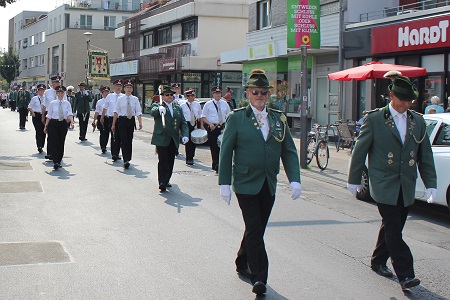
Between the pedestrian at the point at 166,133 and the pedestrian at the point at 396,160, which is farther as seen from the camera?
the pedestrian at the point at 166,133

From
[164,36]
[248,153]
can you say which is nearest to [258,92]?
[248,153]

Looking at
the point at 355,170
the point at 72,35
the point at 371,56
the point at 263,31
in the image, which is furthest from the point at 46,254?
the point at 72,35

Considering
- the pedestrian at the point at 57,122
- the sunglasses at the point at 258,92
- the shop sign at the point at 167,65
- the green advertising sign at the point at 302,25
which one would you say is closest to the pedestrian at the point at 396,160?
the sunglasses at the point at 258,92

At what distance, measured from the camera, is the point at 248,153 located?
5926 millimetres

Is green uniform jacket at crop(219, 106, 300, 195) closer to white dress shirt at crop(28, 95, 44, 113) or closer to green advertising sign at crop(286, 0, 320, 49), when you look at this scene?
green advertising sign at crop(286, 0, 320, 49)

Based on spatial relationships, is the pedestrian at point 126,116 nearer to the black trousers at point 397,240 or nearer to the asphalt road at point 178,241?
the asphalt road at point 178,241

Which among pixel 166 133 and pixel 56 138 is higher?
pixel 166 133

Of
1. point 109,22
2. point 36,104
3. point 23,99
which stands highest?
point 109,22

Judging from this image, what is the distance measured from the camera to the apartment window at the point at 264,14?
31047 millimetres

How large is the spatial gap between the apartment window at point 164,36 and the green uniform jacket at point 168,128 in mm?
33285

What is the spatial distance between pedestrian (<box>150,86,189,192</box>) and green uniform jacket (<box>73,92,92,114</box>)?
33.6 ft

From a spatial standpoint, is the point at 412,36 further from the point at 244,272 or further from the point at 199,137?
the point at 244,272

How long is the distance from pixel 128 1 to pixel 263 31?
45.5m

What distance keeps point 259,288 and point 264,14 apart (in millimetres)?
26955
